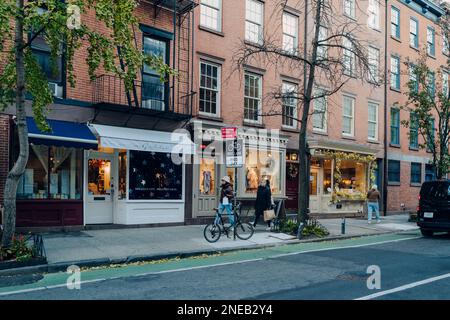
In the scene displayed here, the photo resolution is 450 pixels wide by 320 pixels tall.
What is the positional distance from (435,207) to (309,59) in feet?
27.6

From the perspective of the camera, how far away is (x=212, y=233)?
12656 millimetres

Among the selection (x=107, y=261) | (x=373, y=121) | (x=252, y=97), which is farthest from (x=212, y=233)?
(x=373, y=121)

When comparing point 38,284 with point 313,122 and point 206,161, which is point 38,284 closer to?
point 206,161

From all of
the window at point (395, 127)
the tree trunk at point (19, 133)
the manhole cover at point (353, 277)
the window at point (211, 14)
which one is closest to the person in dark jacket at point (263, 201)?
the window at point (211, 14)

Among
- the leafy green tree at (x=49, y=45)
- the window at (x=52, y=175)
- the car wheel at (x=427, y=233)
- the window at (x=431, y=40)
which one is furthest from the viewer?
the window at (x=431, y=40)

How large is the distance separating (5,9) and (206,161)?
9.93 metres

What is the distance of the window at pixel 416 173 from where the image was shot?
27703 mm

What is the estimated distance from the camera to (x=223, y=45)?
17.7 metres

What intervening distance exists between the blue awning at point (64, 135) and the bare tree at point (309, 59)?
5639mm

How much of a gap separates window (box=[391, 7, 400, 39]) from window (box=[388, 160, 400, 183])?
743 centimetres

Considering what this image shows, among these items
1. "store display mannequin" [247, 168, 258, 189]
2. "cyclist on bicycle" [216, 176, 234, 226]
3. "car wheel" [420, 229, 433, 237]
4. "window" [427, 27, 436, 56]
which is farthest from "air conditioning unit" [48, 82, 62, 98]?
"window" [427, 27, 436, 56]

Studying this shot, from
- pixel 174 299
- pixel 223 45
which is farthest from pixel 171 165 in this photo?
pixel 174 299

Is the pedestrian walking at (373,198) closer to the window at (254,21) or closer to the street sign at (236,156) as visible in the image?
the window at (254,21)

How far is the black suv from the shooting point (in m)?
14.6
